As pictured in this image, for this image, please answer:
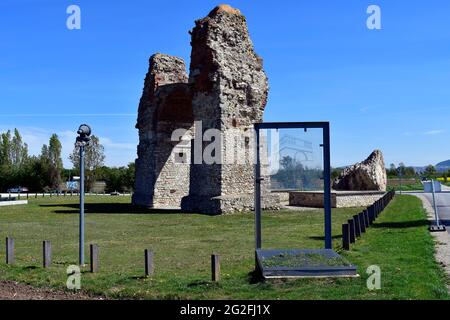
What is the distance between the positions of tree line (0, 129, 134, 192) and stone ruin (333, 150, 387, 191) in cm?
3173

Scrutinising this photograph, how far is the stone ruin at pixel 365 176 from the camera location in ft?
113

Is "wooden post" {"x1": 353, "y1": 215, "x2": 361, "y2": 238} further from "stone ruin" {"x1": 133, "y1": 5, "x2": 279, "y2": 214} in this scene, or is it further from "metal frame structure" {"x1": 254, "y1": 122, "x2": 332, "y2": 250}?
"stone ruin" {"x1": 133, "y1": 5, "x2": 279, "y2": 214}

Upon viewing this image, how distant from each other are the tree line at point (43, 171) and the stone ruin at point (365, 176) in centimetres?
3173

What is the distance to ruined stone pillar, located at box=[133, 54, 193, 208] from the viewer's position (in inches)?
1239

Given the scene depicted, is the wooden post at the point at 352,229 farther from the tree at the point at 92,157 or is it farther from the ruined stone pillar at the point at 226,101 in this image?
the tree at the point at 92,157

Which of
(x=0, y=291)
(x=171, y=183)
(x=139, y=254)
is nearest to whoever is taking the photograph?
(x=0, y=291)

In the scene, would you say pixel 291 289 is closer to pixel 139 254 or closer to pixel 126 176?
pixel 139 254

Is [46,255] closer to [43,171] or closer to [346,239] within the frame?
[346,239]

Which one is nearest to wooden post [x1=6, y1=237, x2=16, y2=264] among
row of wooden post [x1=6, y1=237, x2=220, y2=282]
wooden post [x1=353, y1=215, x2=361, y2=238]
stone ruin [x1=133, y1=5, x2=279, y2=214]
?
row of wooden post [x1=6, y1=237, x2=220, y2=282]

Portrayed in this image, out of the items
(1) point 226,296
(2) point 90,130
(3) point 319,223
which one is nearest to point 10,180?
(3) point 319,223

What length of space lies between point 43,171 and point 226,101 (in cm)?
4490

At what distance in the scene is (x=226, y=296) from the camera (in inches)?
280

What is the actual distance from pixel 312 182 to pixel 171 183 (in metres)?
23.6

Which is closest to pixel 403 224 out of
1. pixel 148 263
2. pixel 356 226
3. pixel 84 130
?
pixel 356 226
